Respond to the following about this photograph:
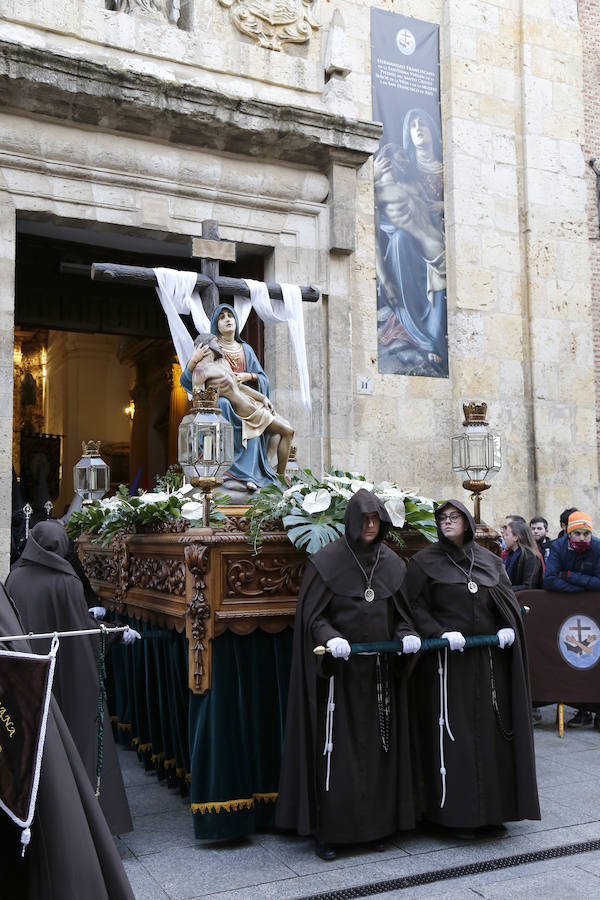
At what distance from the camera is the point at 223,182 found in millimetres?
11164

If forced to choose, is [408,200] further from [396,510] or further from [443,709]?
[443,709]

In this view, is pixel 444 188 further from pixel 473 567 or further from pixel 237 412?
pixel 473 567

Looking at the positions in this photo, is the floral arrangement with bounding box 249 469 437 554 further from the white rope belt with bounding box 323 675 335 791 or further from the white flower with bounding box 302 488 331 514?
the white rope belt with bounding box 323 675 335 791

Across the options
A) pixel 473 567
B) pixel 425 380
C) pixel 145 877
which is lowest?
pixel 145 877

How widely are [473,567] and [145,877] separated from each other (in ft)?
8.16

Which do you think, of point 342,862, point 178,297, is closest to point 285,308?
point 178,297

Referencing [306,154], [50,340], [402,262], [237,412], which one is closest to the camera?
[237,412]

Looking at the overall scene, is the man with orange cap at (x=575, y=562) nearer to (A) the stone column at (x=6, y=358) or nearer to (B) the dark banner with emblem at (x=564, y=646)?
(B) the dark banner with emblem at (x=564, y=646)

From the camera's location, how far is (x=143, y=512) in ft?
20.4

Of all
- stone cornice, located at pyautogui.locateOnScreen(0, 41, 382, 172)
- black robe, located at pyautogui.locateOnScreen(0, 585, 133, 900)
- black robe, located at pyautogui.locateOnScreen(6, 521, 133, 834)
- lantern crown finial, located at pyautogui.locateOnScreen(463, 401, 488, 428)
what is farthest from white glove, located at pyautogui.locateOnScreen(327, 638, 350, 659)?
stone cornice, located at pyautogui.locateOnScreen(0, 41, 382, 172)

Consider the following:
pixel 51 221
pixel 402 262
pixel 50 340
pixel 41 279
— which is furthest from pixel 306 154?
pixel 50 340

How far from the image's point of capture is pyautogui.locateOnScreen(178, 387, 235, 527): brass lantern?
5.39 m

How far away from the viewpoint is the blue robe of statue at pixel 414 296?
12.3 meters

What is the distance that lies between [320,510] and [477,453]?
174cm
